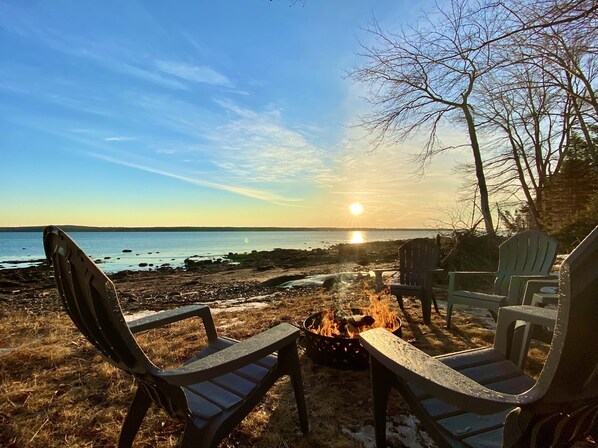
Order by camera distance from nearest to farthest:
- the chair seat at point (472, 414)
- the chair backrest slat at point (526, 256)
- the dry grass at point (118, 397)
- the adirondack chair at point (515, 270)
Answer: the chair seat at point (472, 414), the dry grass at point (118, 397), the adirondack chair at point (515, 270), the chair backrest slat at point (526, 256)

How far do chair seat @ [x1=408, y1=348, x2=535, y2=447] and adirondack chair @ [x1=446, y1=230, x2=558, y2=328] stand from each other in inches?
77.8

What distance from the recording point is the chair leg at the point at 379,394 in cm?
182

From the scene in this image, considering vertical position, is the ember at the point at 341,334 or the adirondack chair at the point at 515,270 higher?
the adirondack chair at the point at 515,270

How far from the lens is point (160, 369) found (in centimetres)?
134

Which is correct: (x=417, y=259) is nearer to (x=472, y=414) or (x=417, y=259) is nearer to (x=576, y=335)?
(x=472, y=414)

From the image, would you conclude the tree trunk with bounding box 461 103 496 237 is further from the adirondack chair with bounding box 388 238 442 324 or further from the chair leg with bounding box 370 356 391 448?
the chair leg with bounding box 370 356 391 448

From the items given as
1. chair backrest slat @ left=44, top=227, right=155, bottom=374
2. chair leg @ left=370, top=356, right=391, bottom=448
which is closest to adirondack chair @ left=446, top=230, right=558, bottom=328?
chair leg @ left=370, top=356, right=391, bottom=448

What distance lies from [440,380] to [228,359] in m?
0.88

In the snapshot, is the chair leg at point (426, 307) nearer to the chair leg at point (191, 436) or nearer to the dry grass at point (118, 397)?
the dry grass at point (118, 397)

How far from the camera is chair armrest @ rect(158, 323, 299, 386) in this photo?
132cm

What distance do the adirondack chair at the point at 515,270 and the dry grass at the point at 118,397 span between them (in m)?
0.41

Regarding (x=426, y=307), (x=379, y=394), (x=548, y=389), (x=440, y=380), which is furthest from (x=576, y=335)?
(x=426, y=307)

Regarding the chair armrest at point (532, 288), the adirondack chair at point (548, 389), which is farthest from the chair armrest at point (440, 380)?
the chair armrest at point (532, 288)

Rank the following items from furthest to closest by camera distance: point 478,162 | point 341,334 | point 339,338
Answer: point 478,162, point 341,334, point 339,338
